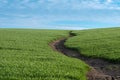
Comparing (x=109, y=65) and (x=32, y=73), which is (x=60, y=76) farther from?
(x=109, y=65)

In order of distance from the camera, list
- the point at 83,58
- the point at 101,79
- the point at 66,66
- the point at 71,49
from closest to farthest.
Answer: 1. the point at 101,79
2. the point at 66,66
3. the point at 83,58
4. the point at 71,49

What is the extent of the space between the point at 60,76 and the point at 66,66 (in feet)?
13.0

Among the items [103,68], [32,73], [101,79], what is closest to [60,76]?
[32,73]

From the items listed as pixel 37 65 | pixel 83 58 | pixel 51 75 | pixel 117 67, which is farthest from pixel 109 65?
pixel 51 75

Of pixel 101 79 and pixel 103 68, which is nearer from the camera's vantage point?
pixel 101 79

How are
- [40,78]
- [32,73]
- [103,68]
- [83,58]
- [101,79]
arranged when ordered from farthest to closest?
[83,58], [103,68], [101,79], [32,73], [40,78]

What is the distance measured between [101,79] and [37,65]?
500 cm

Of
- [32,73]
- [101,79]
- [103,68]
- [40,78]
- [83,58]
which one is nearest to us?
[40,78]

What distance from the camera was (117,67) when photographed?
1073 inches

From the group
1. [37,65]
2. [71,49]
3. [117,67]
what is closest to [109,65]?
[117,67]

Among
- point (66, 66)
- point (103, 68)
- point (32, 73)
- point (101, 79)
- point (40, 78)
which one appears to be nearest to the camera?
point (40, 78)

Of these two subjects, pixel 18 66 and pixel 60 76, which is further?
pixel 18 66

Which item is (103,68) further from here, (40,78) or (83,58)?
(40,78)

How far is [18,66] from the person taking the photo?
22312 mm
